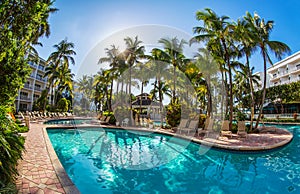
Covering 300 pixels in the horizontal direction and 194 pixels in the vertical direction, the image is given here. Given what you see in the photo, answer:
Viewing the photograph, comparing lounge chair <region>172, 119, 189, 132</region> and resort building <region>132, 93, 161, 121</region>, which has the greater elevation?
resort building <region>132, 93, 161, 121</region>

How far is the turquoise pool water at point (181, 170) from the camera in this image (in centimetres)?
503

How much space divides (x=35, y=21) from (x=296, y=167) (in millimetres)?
10302

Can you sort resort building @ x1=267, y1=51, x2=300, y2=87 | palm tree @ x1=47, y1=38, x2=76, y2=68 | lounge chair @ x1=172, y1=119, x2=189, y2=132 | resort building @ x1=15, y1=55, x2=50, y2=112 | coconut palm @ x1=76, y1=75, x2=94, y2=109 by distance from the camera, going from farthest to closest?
1. coconut palm @ x1=76, y1=75, x2=94, y2=109
2. resort building @ x1=15, y1=55, x2=50, y2=112
3. resort building @ x1=267, y1=51, x2=300, y2=87
4. palm tree @ x1=47, y1=38, x2=76, y2=68
5. lounge chair @ x1=172, y1=119, x2=189, y2=132

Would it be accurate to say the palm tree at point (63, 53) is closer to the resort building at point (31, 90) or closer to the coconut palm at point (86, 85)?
the resort building at point (31, 90)

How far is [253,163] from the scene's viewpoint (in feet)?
23.5

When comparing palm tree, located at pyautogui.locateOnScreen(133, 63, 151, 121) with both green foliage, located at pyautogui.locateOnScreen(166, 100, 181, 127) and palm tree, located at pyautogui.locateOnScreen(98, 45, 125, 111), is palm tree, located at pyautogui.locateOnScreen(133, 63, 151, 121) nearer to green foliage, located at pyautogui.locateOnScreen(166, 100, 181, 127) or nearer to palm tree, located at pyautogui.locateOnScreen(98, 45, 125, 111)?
palm tree, located at pyautogui.locateOnScreen(98, 45, 125, 111)

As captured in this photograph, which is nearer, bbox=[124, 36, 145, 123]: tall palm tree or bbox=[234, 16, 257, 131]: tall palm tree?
bbox=[234, 16, 257, 131]: tall palm tree

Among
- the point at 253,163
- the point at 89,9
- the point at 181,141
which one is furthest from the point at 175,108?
the point at 89,9

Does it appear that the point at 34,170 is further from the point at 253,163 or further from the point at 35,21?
the point at 253,163

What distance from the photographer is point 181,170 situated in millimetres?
6473

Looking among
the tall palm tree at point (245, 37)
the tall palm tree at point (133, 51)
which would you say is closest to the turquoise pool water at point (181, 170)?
the tall palm tree at point (245, 37)

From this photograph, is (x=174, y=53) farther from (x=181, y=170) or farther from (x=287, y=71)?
(x=287, y=71)

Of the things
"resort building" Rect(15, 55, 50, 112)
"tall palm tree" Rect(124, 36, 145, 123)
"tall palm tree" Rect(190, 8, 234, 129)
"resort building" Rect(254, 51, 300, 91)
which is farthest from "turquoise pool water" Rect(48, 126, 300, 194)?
"resort building" Rect(15, 55, 50, 112)

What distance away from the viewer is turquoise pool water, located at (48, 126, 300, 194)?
5031 mm
